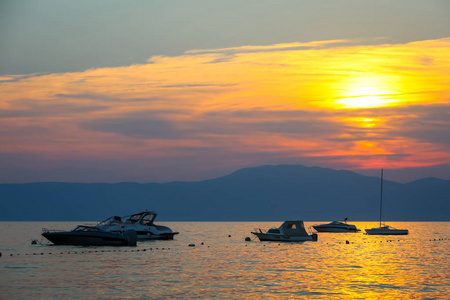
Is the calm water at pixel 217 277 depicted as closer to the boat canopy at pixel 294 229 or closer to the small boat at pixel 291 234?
the small boat at pixel 291 234

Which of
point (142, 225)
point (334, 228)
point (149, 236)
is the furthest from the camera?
point (334, 228)

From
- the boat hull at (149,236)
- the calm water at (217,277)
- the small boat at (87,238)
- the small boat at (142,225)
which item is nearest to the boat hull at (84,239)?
the small boat at (87,238)

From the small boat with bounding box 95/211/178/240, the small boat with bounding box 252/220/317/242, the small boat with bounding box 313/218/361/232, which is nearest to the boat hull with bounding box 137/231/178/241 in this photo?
the small boat with bounding box 95/211/178/240

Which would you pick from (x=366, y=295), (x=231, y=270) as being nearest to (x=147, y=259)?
(x=231, y=270)

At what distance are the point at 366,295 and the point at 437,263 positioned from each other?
3257 centimetres

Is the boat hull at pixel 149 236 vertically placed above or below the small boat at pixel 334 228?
below

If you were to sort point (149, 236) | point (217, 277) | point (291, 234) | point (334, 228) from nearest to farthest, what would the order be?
point (217, 277)
point (291, 234)
point (149, 236)
point (334, 228)

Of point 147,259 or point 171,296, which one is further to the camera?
point 147,259

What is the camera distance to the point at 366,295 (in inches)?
1651

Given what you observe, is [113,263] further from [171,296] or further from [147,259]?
[171,296]

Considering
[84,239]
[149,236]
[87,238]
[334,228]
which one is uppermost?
[334,228]

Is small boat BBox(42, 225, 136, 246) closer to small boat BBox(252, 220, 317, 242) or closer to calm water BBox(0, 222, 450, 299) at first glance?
calm water BBox(0, 222, 450, 299)

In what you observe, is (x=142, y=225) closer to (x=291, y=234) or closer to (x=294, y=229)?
(x=291, y=234)

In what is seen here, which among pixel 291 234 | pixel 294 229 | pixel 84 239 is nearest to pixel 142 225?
pixel 84 239
